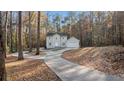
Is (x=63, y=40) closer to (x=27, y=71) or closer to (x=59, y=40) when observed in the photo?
(x=59, y=40)

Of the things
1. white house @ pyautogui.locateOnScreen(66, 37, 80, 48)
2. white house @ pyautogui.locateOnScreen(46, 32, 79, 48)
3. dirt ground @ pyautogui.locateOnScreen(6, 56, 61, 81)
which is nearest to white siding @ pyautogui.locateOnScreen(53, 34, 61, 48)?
white house @ pyautogui.locateOnScreen(46, 32, 79, 48)

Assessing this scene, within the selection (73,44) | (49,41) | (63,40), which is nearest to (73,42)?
(73,44)

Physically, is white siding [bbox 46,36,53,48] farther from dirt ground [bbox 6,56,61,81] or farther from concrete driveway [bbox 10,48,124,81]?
dirt ground [bbox 6,56,61,81]

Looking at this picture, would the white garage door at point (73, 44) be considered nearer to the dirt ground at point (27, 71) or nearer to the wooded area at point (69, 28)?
the wooded area at point (69, 28)

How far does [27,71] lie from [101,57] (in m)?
0.97

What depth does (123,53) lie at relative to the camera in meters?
4.01

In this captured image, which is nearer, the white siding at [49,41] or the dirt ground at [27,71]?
the dirt ground at [27,71]

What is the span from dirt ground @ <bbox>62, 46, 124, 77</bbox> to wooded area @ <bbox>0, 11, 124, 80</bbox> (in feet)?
0.26

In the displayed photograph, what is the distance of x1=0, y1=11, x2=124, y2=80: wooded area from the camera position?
401cm

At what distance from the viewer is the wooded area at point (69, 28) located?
4.01 meters

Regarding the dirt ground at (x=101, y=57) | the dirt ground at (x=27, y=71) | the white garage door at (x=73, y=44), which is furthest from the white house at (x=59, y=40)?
the dirt ground at (x=27, y=71)

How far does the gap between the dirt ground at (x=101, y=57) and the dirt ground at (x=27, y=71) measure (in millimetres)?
324
